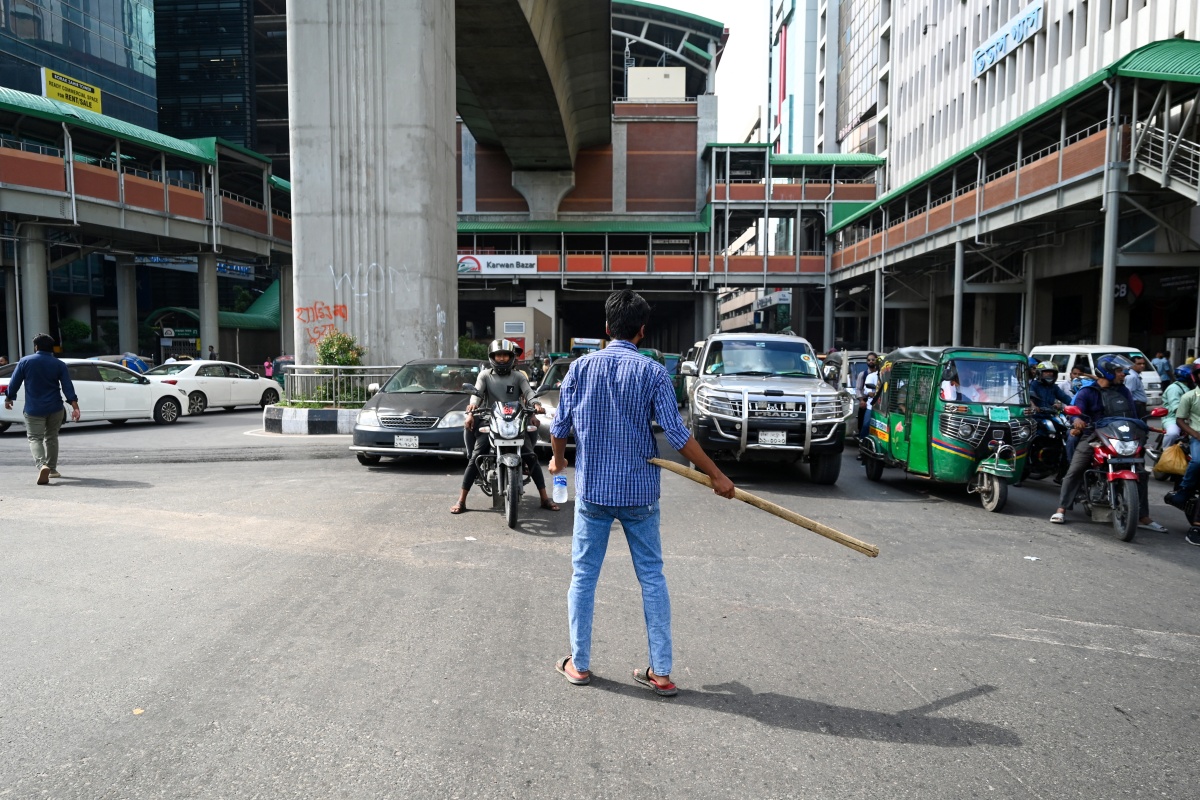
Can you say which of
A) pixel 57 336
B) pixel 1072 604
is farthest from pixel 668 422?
pixel 57 336

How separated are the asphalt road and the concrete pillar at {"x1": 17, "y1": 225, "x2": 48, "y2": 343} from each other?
27165 millimetres

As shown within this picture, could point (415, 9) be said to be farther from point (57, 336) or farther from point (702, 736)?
point (57, 336)

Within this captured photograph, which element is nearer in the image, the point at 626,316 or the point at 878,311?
the point at 626,316

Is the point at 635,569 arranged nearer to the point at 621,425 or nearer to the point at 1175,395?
the point at 621,425

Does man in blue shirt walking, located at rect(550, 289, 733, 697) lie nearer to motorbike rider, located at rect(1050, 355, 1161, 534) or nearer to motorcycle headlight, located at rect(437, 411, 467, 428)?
motorbike rider, located at rect(1050, 355, 1161, 534)

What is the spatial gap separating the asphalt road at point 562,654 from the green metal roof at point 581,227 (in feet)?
142

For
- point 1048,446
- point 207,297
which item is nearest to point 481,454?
point 1048,446

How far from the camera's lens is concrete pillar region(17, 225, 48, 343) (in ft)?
95.4

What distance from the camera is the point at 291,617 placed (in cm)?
471

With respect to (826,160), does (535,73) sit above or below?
below

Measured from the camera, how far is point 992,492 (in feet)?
28.2

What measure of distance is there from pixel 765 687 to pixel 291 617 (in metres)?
2.86

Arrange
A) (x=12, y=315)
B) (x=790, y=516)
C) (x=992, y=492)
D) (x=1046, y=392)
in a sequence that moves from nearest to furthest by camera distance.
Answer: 1. (x=790, y=516)
2. (x=992, y=492)
3. (x=1046, y=392)
4. (x=12, y=315)

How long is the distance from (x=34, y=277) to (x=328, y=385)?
21.7m
